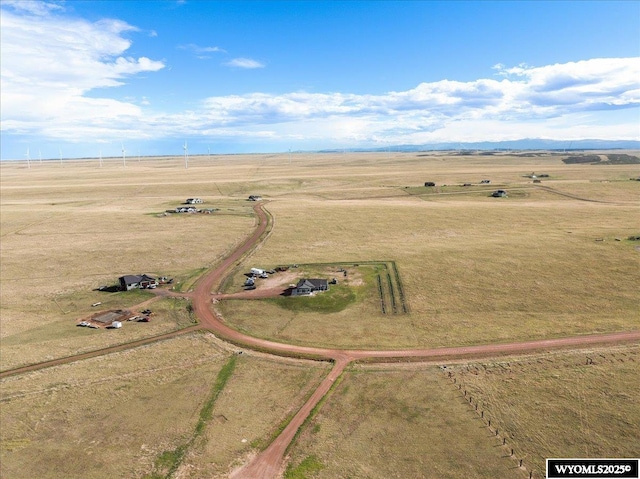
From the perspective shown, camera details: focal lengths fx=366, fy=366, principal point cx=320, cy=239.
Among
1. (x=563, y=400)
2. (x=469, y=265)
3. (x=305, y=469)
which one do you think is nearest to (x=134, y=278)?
(x=305, y=469)

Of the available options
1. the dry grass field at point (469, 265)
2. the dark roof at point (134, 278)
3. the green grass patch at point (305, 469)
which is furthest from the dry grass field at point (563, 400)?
the dark roof at point (134, 278)

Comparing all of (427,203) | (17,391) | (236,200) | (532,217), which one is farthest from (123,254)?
(532,217)

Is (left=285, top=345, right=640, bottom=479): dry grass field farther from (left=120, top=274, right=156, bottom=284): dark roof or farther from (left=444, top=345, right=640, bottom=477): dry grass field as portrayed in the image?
(left=120, top=274, right=156, bottom=284): dark roof

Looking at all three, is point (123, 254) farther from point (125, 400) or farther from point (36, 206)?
point (36, 206)

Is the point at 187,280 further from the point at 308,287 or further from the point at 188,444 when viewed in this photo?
the point at 188,444

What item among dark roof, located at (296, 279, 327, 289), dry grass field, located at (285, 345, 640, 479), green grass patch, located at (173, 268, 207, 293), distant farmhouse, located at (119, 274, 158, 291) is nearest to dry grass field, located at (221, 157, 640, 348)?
dry grass field, located at (285, 345, 640, 479)
